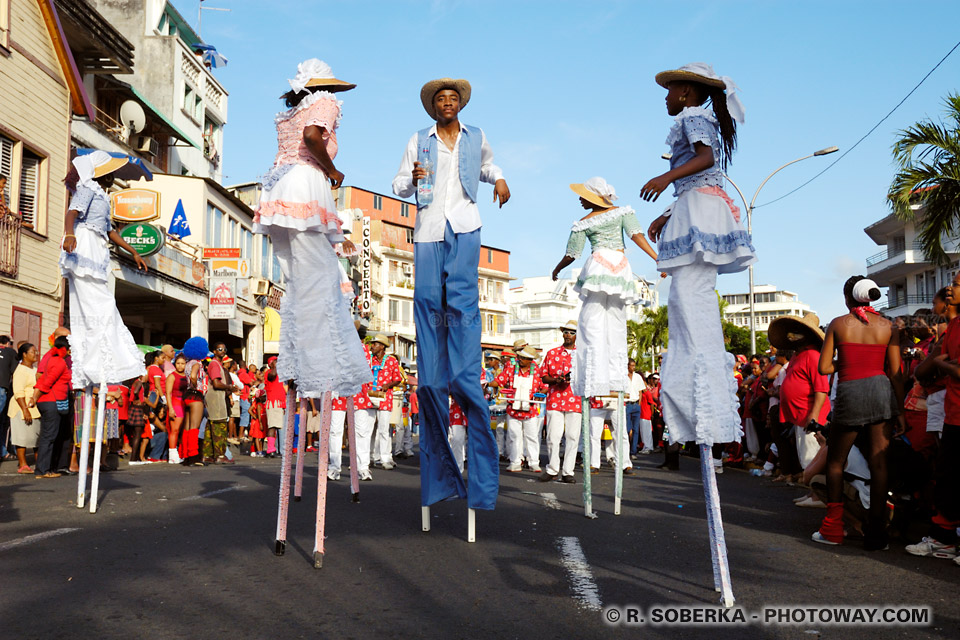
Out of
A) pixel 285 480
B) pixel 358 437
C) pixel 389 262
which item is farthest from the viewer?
pixel 389 262

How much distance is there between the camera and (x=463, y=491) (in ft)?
20.4

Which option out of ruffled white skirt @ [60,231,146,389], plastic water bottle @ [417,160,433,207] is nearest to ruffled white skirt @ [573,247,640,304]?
plastic water bottle @ [417,160,433,207]

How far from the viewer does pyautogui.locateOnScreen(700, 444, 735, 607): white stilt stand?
414cm

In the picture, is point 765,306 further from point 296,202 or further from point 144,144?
point 296,202

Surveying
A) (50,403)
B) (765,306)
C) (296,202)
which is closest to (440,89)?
(296,202)

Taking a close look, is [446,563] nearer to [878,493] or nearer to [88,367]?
[878,493]

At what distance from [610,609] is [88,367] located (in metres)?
5.36

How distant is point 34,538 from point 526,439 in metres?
9.62

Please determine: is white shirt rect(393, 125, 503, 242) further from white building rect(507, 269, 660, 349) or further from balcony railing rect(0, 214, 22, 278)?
white building rect(507, 269, 660, 349)

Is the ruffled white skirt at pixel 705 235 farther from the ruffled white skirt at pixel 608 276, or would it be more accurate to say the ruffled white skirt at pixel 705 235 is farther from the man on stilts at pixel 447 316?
the ruffled white skirt at pixel 608 276

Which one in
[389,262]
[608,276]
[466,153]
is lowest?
[608,276]

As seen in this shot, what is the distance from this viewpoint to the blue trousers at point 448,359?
20.1 ft

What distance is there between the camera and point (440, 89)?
6.53 metres

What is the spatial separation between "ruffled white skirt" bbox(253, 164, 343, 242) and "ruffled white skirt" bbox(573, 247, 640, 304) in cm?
318
